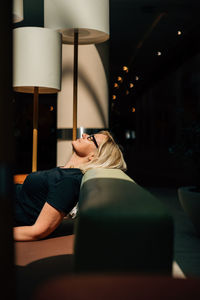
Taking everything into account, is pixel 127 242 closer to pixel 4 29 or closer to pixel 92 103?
pixel 4 29

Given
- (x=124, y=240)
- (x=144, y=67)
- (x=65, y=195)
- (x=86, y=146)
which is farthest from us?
(x=144, y=67)

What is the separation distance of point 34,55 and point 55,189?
1450mm

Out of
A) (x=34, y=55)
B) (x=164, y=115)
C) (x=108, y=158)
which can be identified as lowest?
(x=108, y=158)

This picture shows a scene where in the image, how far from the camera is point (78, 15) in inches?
108

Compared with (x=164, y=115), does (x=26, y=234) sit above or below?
below

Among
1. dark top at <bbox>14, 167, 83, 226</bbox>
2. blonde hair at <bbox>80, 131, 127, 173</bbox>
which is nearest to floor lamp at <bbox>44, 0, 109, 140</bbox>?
blonde hair at <bbox>80, 131, 127, 173</bbox>

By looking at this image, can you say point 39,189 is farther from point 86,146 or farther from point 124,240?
point 124,240

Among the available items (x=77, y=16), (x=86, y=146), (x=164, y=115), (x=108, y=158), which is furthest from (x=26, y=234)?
(x=164, y=115)

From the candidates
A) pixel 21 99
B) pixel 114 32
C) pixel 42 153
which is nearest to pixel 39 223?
pixel 114 32

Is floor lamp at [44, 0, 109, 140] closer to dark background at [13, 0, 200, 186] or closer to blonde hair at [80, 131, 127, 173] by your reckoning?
dark background at [13, 0, 200, 186]

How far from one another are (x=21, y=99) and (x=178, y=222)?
13254mm

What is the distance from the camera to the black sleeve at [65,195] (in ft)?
5.31

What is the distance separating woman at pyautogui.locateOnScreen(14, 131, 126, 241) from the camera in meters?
1.64

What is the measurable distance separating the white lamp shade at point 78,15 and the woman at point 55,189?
3.45 feet
